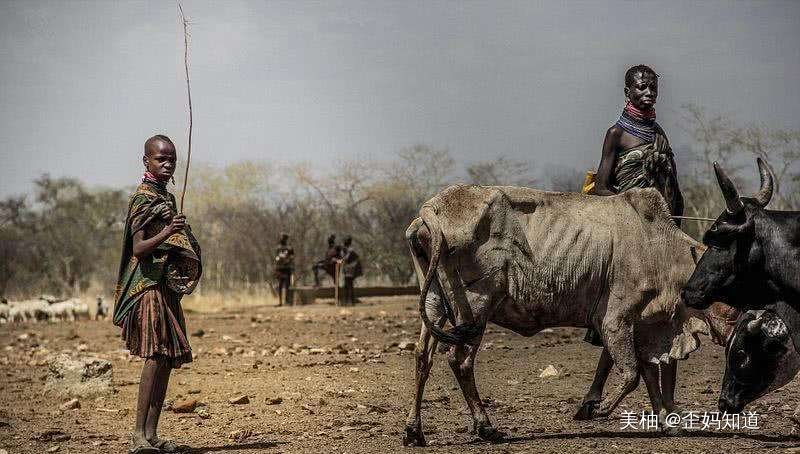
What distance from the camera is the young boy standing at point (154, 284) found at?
20.3ft

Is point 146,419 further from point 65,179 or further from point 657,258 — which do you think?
point 65,179

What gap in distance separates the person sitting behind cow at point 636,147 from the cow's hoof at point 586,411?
41 cm

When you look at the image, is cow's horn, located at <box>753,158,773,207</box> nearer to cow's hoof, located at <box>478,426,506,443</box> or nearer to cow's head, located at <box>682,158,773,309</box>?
cow's head, located at <box>682,158,773,309</box>

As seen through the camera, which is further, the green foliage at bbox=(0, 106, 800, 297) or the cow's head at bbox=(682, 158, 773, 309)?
the green foliage at bbox=(0, 106, 800, 297)

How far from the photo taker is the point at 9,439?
7.38m

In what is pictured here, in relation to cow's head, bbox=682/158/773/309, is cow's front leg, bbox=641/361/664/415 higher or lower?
lower

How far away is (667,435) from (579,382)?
283cm

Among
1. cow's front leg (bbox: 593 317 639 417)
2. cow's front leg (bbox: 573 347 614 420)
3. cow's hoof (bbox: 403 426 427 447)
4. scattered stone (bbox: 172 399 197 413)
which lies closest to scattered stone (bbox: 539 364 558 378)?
cow's front leg (bbox: 573 347 614 420)

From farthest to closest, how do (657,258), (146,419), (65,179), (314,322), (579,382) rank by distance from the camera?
(65,179)
(314,322)
(579,382)
(657,258)
(146,419)

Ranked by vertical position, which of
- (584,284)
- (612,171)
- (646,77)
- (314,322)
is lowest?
(314,322)

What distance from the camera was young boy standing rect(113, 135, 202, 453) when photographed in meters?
6.19

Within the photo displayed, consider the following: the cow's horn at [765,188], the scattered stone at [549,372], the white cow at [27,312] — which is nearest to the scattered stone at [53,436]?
the scattered stone at [549,372]

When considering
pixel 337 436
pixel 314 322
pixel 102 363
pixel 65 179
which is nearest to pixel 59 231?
pixel 65 179

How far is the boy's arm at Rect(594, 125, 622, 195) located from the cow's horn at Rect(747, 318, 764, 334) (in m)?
1.45
